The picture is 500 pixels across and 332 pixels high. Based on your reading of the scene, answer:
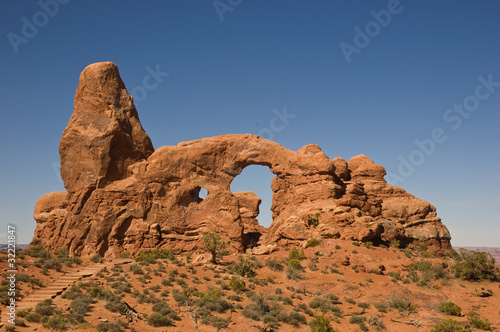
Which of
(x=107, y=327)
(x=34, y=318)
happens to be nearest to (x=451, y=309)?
(x=107, y=327)

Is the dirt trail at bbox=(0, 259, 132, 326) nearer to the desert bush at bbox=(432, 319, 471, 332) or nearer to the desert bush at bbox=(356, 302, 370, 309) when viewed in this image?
the desert bush at bbox=(356, 302, 370, 309)

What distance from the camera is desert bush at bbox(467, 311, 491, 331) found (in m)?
21.2

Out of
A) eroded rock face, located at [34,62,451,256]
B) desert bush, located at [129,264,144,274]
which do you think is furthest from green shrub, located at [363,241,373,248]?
desert bush, located at [129,264,144,274]

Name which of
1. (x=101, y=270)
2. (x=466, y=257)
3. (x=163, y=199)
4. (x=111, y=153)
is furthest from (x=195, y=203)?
(x=466, y=257)

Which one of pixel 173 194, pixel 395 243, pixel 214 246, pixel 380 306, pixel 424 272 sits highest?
pixel 173 194

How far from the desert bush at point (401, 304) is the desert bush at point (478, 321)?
2.99 meters

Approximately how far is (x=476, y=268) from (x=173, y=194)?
81.3 feet

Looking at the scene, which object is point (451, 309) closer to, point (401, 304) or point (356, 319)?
point (401, 304)

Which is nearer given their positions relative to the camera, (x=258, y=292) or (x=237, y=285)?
(x=237, y=285)

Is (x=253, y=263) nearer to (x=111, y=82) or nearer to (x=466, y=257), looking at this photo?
(x=466, y=257)

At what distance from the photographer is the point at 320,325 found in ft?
65.5

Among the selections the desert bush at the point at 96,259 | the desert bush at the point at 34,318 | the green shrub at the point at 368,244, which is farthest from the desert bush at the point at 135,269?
the green shrub at the point at 368,244

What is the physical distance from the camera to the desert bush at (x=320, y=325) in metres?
19.6

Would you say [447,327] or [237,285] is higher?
[237,285]
